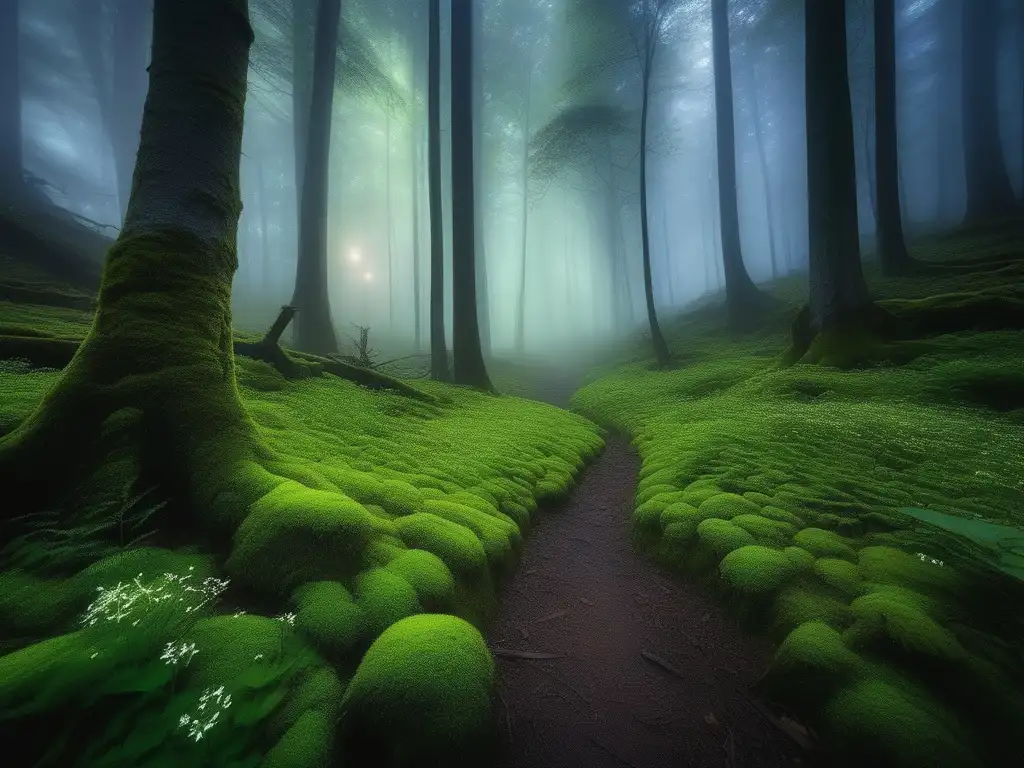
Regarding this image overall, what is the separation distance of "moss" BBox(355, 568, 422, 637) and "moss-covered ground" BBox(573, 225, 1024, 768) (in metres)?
1.85

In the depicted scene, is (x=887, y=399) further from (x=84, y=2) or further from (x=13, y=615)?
(x=84, y=2)

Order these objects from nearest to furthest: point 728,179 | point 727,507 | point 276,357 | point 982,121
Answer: point 727,507
point 276,357
point 728,179
point 982,121

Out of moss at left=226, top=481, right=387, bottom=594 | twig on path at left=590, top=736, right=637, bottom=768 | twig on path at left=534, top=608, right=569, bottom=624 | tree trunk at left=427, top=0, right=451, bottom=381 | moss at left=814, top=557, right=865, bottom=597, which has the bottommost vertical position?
twig on path at left=590, top=736, right=637, bottom=768

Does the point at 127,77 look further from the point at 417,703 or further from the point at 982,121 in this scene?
the point at 982,121

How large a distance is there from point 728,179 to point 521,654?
62.9 feet

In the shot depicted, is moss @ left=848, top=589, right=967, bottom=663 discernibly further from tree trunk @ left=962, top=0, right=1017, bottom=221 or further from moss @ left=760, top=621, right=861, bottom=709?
tree trunk @ left=962, top=0, right=1017, bottom=221

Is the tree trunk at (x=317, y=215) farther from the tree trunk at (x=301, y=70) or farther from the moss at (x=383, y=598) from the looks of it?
the moss at (x=383, y=598)

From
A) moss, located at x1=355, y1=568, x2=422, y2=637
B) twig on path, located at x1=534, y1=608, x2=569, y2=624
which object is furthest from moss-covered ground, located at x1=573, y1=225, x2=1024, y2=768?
moss, located at x1=355, y1=568, x2=422, y2=637

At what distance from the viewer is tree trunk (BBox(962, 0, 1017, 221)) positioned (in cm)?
1577

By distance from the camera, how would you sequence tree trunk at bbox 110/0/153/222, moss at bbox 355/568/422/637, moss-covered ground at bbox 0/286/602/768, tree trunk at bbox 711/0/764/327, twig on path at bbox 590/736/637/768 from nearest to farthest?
moss-covered ground at bbox 0/286/602/768 < twig on path at bbox 590/736/637/768 < moss at bbox 355/568/422/637 < tree trunk at bbox 711/0/764/327 < tree trunk at bbox 110/0/153/222

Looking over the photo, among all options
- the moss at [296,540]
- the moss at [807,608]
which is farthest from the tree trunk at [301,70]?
the moss at [807,608]

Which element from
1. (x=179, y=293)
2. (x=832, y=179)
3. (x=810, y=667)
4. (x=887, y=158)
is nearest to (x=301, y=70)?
(x=179, y=293)

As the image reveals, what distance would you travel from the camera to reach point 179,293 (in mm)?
2941

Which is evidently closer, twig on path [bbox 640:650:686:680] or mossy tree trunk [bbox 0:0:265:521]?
twig on path [bbox 640:650:686:680]
